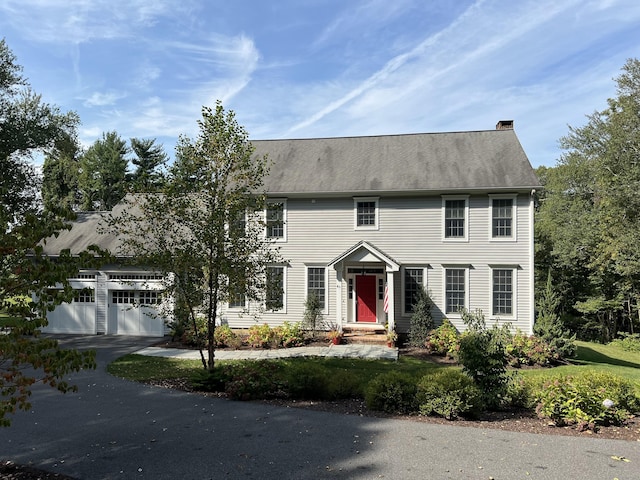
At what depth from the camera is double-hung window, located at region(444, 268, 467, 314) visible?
1697cm

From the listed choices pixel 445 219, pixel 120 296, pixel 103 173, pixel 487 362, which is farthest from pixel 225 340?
pixel 103 173

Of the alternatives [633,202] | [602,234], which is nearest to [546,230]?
[602,234]

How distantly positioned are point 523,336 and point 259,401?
11063 millimetres

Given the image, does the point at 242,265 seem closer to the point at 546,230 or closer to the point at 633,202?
the point at 633,202

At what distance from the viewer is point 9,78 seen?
24719mm

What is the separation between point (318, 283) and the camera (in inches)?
709

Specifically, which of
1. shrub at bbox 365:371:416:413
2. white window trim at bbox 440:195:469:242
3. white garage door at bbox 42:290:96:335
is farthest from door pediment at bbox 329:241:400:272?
white garage door at bbox 42:290:96:335

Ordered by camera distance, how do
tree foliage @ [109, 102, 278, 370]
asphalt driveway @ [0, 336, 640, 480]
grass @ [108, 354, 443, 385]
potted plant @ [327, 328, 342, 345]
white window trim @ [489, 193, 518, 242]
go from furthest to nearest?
white window trim @ [489, 193, 518, 242], potted plant @ [327, 328, 342, 345], grass @ [108, 354, 443, 385], tree foliage @ [109, 102, 278, 370], asphalt driveway @ [0, 336, 640, 480]

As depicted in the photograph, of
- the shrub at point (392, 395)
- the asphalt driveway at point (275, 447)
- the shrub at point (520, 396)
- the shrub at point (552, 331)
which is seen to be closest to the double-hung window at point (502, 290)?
the shrub at point (552, 331)

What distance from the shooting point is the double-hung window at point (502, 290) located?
1662 centimetres

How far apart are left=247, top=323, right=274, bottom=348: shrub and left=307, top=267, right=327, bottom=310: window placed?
2.69 metres

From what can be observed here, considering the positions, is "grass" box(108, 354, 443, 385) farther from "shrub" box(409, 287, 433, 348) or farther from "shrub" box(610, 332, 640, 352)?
"shrub" box(610, 332, 640, 352)

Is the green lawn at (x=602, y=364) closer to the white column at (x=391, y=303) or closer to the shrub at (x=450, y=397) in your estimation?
the white column at (x=391, y=303)

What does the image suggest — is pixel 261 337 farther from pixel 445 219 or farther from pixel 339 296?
pixel 445 219
